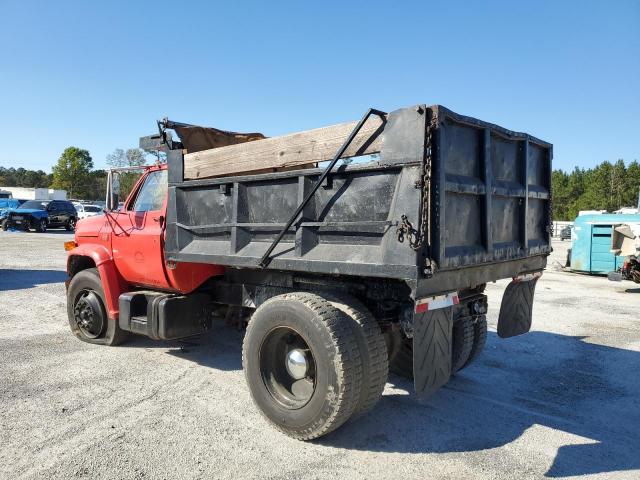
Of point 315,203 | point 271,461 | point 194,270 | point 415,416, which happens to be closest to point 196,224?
point 194,270

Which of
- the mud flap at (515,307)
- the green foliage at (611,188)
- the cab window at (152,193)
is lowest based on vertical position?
the mud flap at (515,307)

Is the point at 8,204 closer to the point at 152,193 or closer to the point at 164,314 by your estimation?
the point at 152,193

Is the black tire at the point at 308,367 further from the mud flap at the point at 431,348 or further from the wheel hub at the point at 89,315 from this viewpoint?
Answer: the wheel hub at the point at 89,315

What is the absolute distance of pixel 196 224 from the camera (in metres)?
4.64

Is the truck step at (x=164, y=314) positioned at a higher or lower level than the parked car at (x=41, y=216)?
lower

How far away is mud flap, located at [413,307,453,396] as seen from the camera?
10.6ft

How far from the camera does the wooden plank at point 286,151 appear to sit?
340cm

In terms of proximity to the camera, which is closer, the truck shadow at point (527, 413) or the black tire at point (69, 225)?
A: the truck shadow at point (527, 413)

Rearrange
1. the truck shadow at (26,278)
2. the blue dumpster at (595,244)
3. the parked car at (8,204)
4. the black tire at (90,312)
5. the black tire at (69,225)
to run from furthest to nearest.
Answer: the parked car at (8,204) < the black tire at (69,225) < the blue dumpster at (595,244) < the truck shadow at (26,278) < the black tire at (90,312)

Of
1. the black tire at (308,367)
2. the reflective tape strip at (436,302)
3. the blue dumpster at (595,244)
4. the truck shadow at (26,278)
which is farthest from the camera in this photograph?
the blue dumpster at (595,244)

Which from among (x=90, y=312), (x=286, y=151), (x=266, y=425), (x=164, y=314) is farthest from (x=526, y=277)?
(x=90, y=312)

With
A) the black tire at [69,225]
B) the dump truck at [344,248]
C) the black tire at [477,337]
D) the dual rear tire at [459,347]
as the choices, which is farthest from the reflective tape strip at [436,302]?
the black tire at [69,225]

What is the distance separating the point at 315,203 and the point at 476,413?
7.69 feet

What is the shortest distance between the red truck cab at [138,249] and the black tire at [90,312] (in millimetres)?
171
